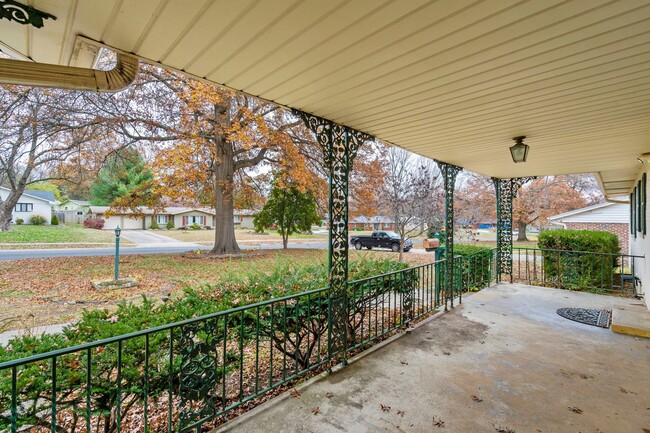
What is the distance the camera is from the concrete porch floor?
2.12 meters

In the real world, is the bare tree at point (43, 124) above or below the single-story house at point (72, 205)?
above

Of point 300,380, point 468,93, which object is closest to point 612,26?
point 468,93

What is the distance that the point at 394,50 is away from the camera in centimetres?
180

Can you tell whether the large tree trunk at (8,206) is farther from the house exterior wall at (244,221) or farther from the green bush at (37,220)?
the house exterior wall at (244,221)

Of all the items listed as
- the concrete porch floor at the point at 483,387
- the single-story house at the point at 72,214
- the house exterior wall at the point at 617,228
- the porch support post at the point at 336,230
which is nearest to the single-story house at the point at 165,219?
the single-story house at the point at 72,214

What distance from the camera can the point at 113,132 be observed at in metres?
9.65

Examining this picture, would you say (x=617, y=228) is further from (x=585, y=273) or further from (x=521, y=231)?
(x=521, y=231)

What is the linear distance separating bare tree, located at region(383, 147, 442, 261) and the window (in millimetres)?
32755

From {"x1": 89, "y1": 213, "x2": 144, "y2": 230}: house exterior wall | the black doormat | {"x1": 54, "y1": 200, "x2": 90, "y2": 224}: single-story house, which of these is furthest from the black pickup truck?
{"x1": 54, "y1": 200, "x2": 90, "y2": 224}: single-story house

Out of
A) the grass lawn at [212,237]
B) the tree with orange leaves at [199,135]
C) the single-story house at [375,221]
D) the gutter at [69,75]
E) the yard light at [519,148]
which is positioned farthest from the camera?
the grass lawn at [212,237]

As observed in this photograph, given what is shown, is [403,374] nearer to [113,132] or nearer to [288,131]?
[288,131]

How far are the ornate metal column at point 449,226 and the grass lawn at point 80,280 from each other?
1269 mm

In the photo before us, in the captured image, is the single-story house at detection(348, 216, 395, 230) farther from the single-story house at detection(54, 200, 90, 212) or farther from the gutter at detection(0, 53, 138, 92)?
the single-story house at detection(54, 200, 90, 212)

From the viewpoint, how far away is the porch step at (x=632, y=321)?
3753 mm
